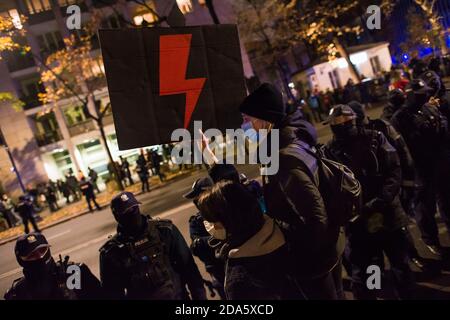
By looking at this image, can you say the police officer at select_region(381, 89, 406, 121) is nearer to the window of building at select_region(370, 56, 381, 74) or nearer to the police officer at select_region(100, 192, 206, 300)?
the police officer at select_region(100, 192, 206, 300)

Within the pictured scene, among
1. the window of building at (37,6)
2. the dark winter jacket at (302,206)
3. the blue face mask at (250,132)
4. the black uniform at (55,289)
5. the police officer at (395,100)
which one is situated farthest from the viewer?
the window of building at (37,6)

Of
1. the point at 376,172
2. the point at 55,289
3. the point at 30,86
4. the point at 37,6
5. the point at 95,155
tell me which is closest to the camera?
the point at 55,289

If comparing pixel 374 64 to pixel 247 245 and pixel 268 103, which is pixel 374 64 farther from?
pixel 247 245

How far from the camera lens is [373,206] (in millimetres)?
3256

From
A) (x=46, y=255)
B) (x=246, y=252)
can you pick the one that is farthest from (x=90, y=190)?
(x=246, y=252)

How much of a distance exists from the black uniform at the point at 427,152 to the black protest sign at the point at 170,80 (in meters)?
2.18

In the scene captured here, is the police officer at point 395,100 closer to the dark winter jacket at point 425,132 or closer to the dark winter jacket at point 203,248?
the dark winter jacket at point 425,132

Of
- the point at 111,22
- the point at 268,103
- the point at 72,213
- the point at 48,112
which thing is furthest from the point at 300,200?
the point at 111,22

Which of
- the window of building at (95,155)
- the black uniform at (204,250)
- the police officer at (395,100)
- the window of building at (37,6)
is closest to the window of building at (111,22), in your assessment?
the window of building at (37,6)

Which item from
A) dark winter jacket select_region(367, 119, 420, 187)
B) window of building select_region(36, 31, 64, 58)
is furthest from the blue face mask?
window of building select_region(36, 31, 64, 58)

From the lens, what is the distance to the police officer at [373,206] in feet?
10.6

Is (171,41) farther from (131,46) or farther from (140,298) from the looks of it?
(140,298)

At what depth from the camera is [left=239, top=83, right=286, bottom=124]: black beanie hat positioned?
7.59 ft

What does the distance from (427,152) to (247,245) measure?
298cm
